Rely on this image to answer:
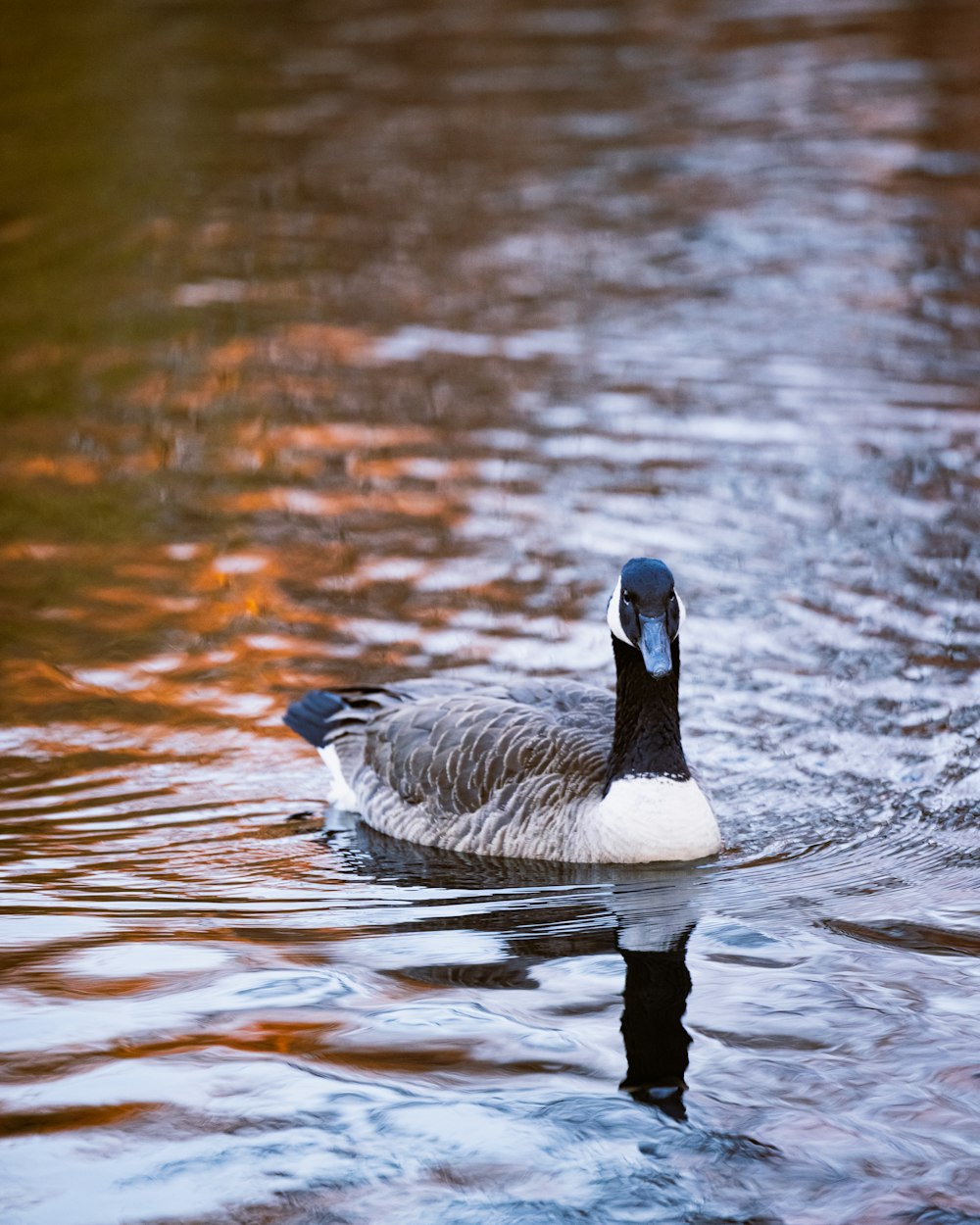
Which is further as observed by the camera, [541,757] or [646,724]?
[541,757]

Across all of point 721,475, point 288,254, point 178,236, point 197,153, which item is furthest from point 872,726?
point 197,153

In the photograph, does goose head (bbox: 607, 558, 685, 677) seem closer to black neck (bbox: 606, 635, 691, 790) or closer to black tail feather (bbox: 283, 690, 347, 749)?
black neck (bbox: 606, 635, 691, 790)

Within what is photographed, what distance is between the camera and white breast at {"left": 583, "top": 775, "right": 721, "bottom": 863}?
28.0 feet

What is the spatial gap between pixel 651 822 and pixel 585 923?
2.01 feet

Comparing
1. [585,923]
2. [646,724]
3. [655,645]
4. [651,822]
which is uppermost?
[655,645]

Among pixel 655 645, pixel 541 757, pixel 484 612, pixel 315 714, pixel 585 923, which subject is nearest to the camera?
pixel 585 923

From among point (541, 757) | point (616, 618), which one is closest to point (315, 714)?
point (541, 757)

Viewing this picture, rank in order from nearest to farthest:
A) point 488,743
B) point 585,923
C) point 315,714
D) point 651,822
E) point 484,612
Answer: point 585,923 < point 651,822 < point 488,743 < point 315,714 < point 484,612

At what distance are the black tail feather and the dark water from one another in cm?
30

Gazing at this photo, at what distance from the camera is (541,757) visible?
899 cm

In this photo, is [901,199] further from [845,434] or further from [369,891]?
[369,891]

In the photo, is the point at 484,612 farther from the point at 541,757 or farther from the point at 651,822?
the point at 651,822

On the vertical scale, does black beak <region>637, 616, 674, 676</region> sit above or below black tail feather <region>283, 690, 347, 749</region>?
above

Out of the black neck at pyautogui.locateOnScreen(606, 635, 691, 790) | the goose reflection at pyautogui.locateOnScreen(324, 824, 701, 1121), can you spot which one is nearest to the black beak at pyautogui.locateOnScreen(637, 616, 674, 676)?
the black neck at pyautogui.locateOnScreen(606, 635, 691, 790)
